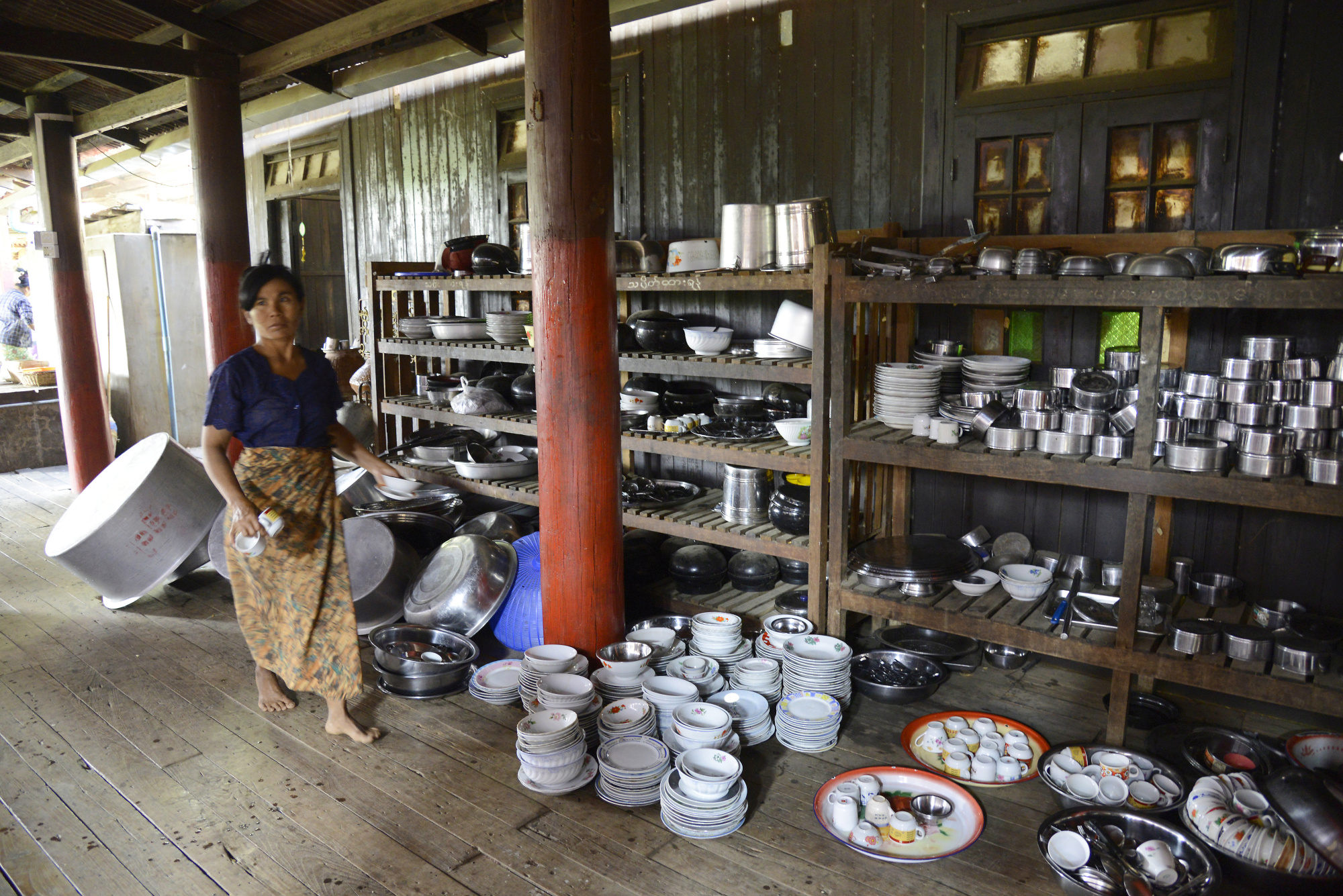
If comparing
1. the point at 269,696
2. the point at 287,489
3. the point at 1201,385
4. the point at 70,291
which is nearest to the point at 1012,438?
the point at 1201,385

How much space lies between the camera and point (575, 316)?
3.80 m

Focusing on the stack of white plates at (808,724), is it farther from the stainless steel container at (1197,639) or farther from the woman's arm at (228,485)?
the woman's arm at (228,485)

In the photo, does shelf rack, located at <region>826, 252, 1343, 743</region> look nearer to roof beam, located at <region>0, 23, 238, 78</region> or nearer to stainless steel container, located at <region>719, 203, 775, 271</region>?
stainless steel container, located at <region>719, 203, 775, 271</region>

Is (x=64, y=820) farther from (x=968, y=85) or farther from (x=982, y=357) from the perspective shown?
(x=968, y=85)

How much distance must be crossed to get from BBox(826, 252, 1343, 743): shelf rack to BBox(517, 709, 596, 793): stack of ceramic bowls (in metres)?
1.44

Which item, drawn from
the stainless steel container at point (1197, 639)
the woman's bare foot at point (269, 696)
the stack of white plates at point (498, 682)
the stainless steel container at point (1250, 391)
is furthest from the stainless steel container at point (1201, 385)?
the woman's bare foot at point (269, 696)

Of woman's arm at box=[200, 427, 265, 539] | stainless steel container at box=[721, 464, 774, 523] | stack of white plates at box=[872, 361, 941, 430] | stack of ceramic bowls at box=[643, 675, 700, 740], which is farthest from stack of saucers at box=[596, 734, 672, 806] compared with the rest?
stack of white plates at box=[872, 361, 941, 430]

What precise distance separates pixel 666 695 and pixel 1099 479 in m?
1.96

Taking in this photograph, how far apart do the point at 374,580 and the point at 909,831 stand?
3.14 meters

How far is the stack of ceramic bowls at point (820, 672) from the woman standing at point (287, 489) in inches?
71.8

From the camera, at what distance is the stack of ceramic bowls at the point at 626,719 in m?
3.56

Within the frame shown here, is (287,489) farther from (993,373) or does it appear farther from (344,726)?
(993,373)

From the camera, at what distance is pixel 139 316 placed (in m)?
10.2

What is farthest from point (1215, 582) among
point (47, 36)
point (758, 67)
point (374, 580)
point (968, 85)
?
point (47, 36)
